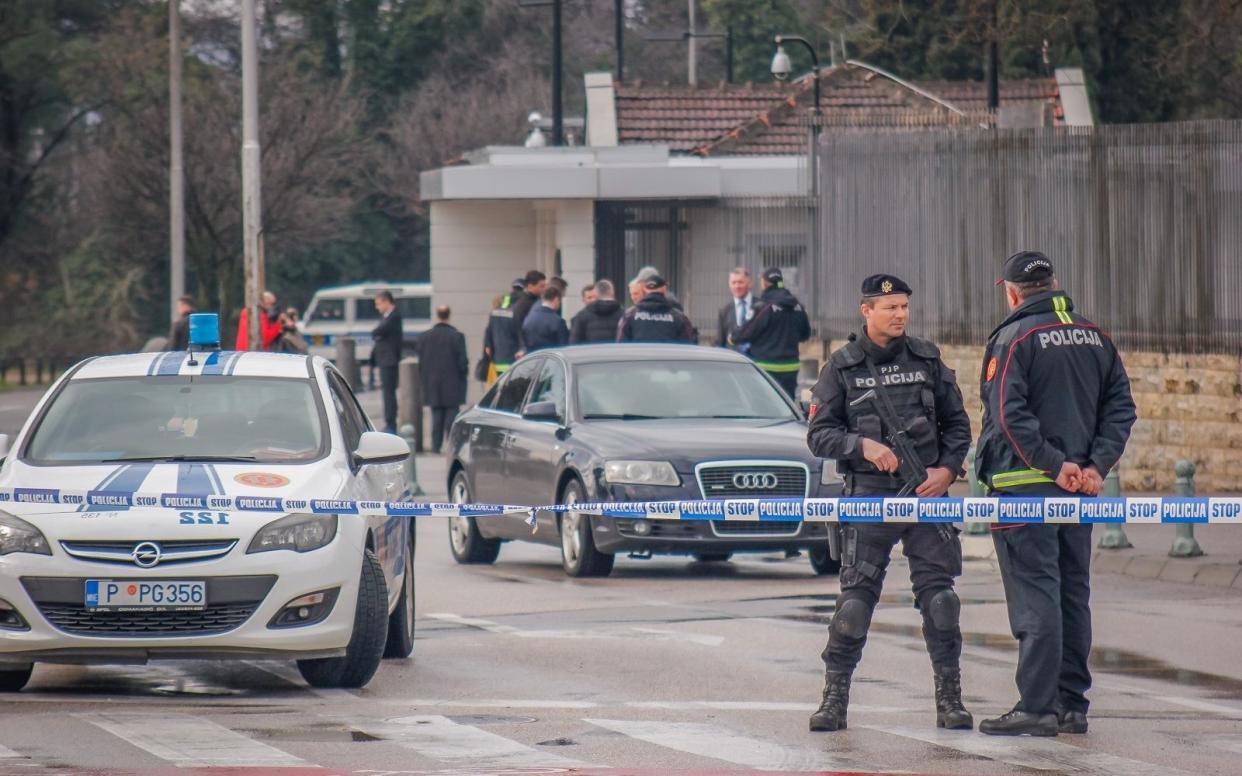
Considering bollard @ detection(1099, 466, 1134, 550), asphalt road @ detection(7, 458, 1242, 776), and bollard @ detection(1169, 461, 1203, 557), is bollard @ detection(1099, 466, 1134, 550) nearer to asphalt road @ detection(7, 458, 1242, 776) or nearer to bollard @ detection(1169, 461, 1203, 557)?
bollard @ detection(1169, 461, 1203, 557)

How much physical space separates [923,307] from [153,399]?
526 inches

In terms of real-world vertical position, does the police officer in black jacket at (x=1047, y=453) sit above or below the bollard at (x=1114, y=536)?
above

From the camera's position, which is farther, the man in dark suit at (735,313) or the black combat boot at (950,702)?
the man in dark suit at (735,313)

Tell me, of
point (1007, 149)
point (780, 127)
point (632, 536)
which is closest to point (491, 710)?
point (632, 536)

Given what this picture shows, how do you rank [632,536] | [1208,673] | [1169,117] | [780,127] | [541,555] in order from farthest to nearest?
[1169,117], [780,127], [541,555], [632,536], [1208,673]

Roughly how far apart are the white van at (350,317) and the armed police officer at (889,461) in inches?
1828

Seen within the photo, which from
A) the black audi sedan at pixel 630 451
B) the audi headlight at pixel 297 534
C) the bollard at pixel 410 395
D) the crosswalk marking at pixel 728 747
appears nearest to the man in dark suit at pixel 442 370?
the bollard at pixel 410 395

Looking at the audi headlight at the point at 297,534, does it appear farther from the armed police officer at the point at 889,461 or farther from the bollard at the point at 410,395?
the bollard at the point at 410,395

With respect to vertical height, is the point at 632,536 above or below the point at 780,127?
below

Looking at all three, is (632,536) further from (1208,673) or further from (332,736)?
(332,736)

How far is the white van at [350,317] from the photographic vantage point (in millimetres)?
55438

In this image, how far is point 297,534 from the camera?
9531mm

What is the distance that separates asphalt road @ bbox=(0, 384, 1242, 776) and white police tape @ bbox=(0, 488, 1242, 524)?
757 mm

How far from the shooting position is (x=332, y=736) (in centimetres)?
847
